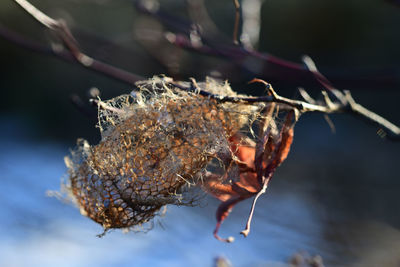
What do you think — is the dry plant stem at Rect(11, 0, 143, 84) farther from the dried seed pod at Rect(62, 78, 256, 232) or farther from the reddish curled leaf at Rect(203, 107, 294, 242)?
the reddish curled leaf at Rect(203, 107, 294, 242)

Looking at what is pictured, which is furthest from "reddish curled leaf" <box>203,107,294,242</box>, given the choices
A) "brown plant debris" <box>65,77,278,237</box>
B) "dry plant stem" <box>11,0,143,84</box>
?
"dry plant stem" <box>11,0,143,84</box>

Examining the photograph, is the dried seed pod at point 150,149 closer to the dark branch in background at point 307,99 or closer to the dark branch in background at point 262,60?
the dark branch in background at point 307,99

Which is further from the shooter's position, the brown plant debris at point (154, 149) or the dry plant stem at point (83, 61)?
the dry plant stem at point (83, 61)

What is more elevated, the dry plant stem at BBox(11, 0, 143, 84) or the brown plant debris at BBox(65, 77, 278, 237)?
the dry plant stem at BBox(11, 0, 143, 84)

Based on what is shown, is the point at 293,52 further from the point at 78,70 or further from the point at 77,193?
the point at 77,193

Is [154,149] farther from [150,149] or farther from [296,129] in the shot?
[296,129]

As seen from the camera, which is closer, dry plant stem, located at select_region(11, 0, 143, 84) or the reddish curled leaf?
the reddish curled leaf

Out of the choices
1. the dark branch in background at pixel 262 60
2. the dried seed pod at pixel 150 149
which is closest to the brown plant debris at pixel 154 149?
the dried seed pod at pixel 150 149

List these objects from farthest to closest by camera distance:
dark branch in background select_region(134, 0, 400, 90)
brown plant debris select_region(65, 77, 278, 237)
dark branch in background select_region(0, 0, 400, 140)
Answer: dark branch in background select_region(134, 0, 400, 90) → brown plant debris select_region(65, 77, 278, 237) → dark branch in background select_region(0, 0, 400, 140)
